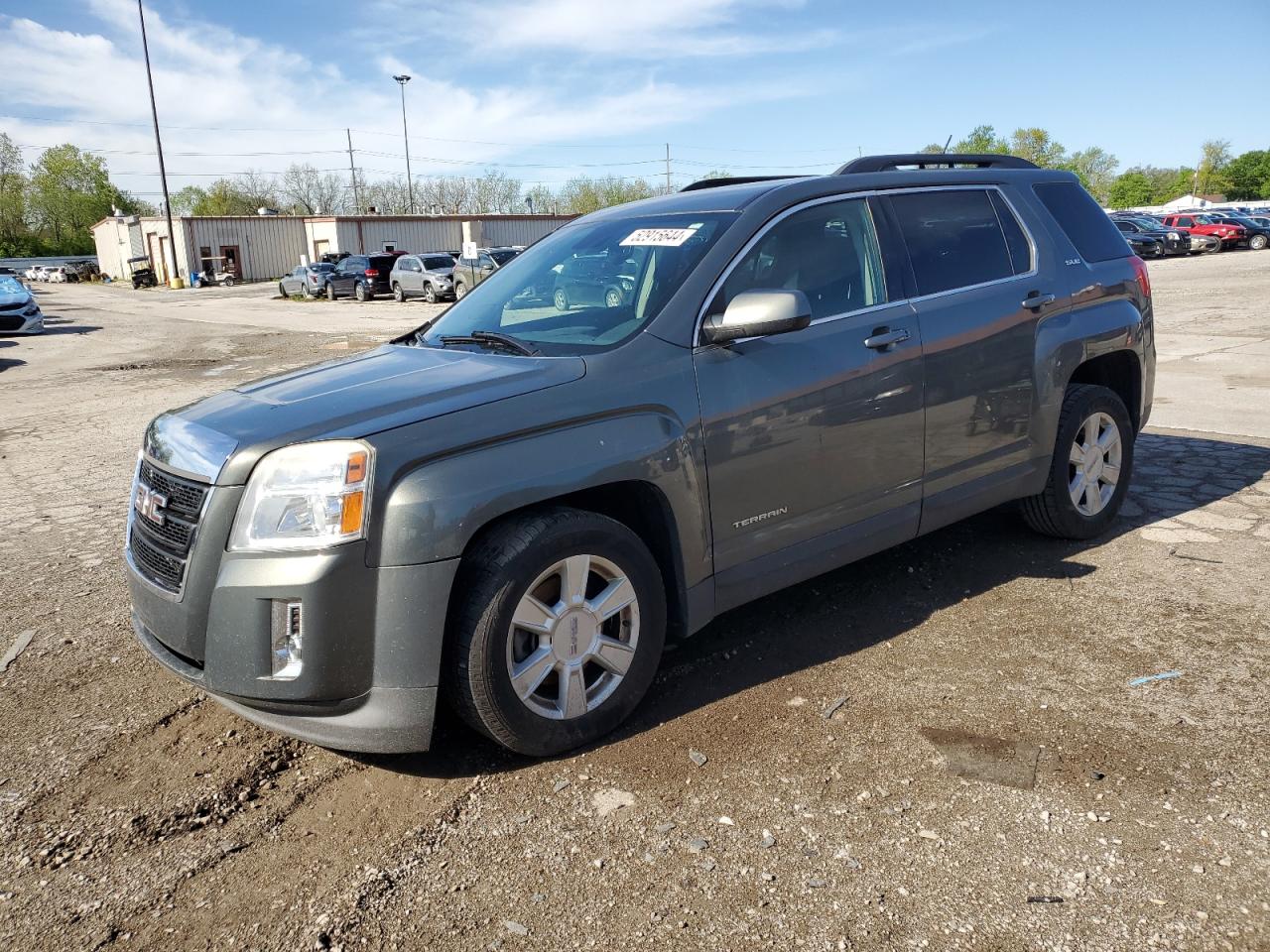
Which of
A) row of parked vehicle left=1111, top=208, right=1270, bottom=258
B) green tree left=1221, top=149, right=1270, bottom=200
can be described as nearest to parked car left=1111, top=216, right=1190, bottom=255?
row of parked vehicle left=1111, top=208, right=1270, bottom=258

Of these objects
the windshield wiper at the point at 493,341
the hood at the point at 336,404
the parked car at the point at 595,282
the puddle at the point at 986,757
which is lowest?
the puddle at the point at 986,757

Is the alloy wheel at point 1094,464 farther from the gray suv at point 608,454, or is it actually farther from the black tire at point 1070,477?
the gray suv at point 608,454

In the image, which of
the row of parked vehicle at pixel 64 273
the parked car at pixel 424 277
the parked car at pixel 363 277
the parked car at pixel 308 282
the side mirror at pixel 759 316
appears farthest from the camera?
the row of parked vehicle at pixel 64 273

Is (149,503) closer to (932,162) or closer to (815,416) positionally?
(815,416)

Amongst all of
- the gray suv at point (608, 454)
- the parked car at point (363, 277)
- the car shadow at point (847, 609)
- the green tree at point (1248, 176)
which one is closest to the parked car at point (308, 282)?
the parked car at point (363, 277)

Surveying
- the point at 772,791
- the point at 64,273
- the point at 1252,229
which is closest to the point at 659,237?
the point at 772,791

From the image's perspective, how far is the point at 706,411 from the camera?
3.42 meters

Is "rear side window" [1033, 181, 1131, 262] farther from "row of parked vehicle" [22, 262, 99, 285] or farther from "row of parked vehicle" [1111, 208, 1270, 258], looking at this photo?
"row of parked vehicle" [22, 262, 99, 285]

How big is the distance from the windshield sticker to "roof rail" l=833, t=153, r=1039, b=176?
0.80 meters

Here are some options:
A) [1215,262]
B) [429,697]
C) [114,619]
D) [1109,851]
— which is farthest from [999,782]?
[1215,262]

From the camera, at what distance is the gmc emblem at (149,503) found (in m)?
3.21

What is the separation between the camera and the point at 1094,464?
5.08 meters

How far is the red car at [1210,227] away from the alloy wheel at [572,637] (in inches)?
1750

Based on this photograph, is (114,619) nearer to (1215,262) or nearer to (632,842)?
(632,842)
